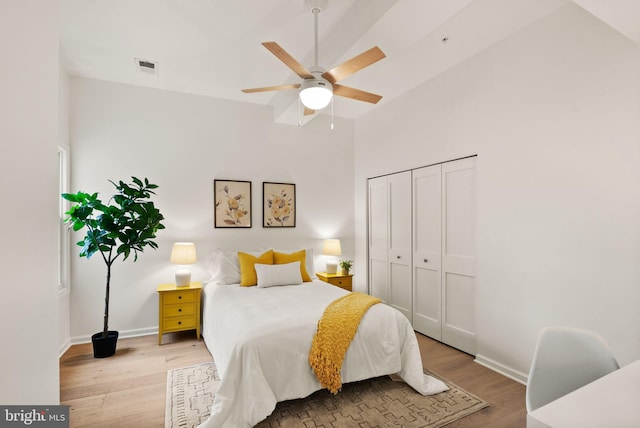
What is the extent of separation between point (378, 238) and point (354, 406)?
2555mm

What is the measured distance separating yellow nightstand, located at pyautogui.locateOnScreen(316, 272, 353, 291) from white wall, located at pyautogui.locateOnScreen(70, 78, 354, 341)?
0.31m

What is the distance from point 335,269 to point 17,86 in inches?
161

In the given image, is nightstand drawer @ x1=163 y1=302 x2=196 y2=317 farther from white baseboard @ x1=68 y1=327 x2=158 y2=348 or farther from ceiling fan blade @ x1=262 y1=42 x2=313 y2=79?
ceiling fan blade @ x1=262 y1=42 x2=313 y2=79

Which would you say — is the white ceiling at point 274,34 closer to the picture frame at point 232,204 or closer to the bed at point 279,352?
the picture frame at point 232,204

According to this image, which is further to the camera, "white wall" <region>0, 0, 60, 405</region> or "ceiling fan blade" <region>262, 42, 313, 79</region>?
"ceiling fan blade" <region>262, 42, 313, 79</region>

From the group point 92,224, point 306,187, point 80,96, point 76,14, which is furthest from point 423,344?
point 80,96

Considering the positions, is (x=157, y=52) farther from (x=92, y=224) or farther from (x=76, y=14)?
(x=92, y=224)

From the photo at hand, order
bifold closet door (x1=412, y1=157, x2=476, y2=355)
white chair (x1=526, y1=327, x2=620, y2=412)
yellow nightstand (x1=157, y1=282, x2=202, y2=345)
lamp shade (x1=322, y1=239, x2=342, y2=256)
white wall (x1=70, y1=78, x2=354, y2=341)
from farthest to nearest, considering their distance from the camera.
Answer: lamp shade (x1=322, y1=239, x2=342, y2=256) → white wall (x1=70, y1=78, x2=354, y2=341) → yellow nightstand (x1=157, y1=282, x2=202, y2=345) → bifold closet door (x1=412, y1=157, x2=476, y2=355) → white chair (x1=526, y1=327, x2=620, y2=412)

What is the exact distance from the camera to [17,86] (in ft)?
1.92

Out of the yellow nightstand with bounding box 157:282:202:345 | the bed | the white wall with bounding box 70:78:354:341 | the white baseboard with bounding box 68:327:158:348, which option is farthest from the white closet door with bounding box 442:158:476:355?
the white baseboard with bounding box 68:327:158:348

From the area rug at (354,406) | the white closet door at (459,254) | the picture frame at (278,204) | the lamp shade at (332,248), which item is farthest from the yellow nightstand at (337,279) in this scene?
the area rug at (354,406)

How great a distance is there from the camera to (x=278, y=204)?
441 cm

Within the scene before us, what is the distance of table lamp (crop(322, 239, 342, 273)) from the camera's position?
175 inches

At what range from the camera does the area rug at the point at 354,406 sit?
2.05m
